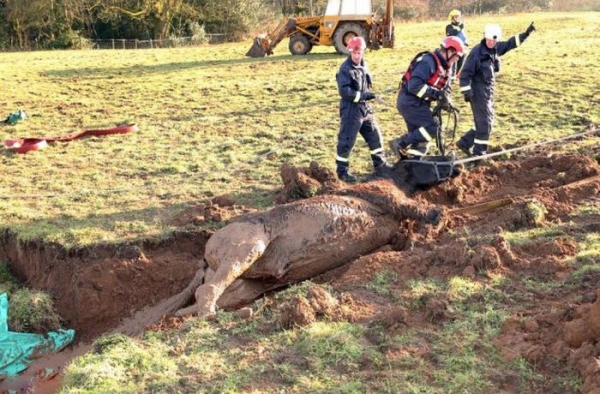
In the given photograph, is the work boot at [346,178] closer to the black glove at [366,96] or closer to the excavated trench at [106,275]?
the black glove at [366,96]

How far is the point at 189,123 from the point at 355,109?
5447mm

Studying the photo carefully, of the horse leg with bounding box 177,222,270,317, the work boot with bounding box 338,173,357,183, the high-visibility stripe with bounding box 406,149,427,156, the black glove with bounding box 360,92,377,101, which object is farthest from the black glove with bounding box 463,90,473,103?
the horse leg with bounding box 177,222,270,317

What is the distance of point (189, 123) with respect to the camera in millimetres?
12625

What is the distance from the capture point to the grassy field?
4.15m

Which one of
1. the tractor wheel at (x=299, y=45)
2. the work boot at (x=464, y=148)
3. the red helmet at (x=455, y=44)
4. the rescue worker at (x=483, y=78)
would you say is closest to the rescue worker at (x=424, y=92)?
the red helmet at (x=455, y=44)

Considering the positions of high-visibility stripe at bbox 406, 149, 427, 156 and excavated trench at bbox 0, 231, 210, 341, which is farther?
high-visibility stripe at bbox 406, 149, 427, 156

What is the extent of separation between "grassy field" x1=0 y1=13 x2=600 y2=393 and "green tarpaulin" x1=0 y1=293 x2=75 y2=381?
1.13 metres

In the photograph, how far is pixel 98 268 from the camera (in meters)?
6.58

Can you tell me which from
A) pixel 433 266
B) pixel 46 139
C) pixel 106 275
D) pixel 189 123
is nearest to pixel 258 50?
pixel 189 123

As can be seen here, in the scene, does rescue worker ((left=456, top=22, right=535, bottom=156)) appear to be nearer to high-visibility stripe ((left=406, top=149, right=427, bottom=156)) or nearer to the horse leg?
high-visibility stripe ((left=406, top=149, right=427, bottom=156))

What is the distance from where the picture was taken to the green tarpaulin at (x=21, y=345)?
229 inches

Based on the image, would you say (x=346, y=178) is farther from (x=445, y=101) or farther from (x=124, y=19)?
(x=124, y=19)

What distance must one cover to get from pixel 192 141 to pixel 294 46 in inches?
474

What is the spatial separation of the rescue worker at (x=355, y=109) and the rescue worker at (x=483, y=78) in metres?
1.46
